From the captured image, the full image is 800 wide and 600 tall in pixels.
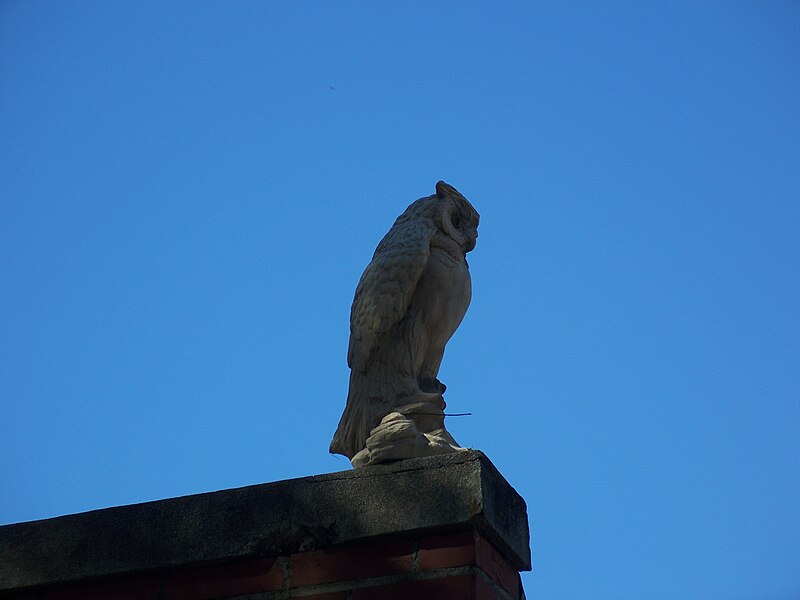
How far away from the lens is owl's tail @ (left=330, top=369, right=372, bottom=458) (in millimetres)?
4617

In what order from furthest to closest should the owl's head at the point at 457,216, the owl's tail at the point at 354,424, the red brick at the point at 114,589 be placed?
1. the owl's head at the point at 457,216
2. the owl's tail at the point at 354,424
3. the red brick at the point at 114,589

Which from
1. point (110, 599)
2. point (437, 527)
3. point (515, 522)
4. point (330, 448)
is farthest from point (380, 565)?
point (330, 448)

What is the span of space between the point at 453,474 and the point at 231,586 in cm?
81

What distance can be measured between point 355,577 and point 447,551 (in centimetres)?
30

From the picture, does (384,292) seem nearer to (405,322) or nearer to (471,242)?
(405,322)

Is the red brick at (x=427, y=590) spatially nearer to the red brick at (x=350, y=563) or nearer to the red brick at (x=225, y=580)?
the red brick at (x=350, y=563)

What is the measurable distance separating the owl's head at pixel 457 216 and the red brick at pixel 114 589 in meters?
2.38

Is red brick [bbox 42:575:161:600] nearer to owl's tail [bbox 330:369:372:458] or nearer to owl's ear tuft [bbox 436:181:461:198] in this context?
owl's tail [bbox 330:369:372:458]

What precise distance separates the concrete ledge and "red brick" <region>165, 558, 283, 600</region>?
36 mm

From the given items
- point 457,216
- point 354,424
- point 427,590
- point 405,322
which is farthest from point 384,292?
point 427,590

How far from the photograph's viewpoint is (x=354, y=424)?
4.68 m

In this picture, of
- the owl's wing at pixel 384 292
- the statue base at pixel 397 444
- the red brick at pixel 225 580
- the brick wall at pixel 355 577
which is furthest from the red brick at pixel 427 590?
the owl's wing at pixel 384 292

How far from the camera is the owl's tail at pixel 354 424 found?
462 cm

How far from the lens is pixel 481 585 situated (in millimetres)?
3266
